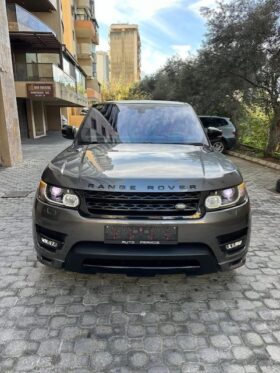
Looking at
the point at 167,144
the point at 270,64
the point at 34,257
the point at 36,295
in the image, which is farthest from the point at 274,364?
the point at 270,64

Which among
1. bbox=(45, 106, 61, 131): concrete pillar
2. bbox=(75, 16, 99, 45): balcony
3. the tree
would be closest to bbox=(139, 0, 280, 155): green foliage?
the tree

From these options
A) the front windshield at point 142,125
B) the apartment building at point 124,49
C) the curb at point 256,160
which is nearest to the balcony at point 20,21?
the curb at point 256,160

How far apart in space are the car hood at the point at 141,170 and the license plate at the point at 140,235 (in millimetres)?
292

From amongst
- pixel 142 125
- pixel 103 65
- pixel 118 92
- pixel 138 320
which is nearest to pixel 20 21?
pixel 142 125

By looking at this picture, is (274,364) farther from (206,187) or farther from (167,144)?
(167,144)

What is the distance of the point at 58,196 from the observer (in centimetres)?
264

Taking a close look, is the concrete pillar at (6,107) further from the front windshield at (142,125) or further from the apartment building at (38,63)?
the apartment building at (38,63)

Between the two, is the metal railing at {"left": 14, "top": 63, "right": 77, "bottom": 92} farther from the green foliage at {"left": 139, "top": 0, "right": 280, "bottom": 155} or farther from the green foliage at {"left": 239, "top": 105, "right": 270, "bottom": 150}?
the green foliage at {"left": 239, "top": 105, "right": 270, "bottom": 150}

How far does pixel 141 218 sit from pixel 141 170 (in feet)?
1.36

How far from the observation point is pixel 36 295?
2.93 metres

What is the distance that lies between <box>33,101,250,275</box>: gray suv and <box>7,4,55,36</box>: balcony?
15.4m

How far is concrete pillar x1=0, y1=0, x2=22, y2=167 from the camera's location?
30.7ft

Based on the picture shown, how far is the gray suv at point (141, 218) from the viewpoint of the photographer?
247 centimetres

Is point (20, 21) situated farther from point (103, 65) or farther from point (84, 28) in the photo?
point (103, 65)
